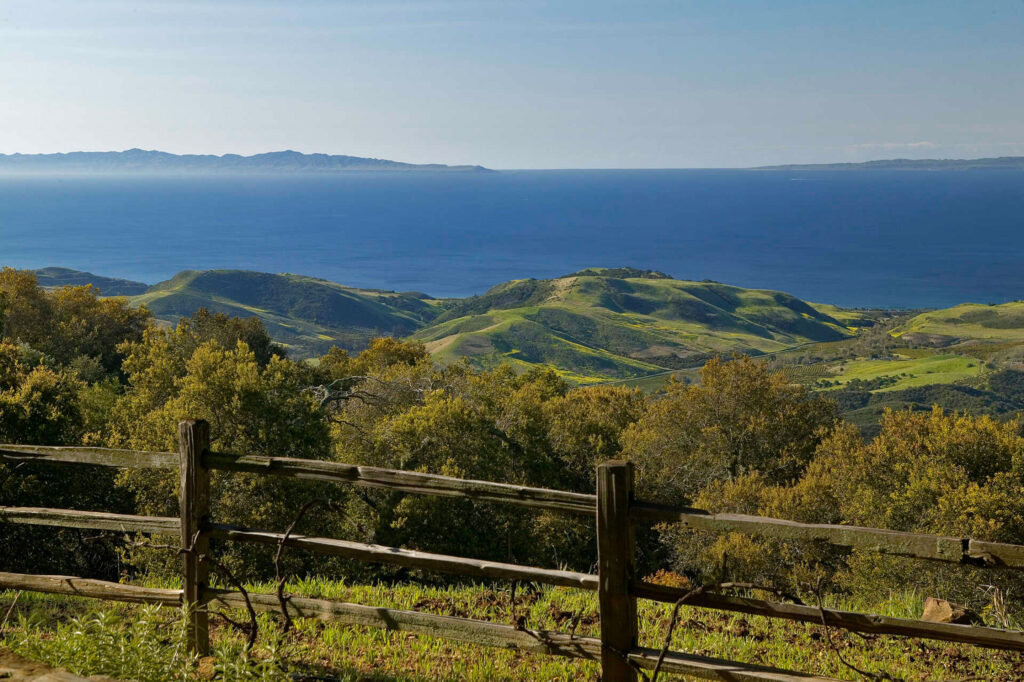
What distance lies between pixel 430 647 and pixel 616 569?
6.74 ft

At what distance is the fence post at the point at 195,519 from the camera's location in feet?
16.9

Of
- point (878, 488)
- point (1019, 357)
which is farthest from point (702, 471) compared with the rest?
point (1019, 357)

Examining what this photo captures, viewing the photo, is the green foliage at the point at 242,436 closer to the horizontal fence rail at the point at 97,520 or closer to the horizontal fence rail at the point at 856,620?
the horizontal fence rail at the point at 97,520

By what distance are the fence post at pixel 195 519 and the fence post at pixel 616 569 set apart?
2.59 metres

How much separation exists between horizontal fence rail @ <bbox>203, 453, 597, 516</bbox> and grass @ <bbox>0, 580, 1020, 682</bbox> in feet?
2.44

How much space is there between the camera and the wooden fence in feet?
13.3

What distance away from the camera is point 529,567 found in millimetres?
4516

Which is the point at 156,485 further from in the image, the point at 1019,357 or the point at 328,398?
the point at 1019,357

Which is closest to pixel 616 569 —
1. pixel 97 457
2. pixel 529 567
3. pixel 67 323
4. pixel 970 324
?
pixel 529 567

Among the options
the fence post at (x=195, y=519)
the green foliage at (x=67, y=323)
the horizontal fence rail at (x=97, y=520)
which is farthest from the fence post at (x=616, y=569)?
the green foliage at (x=67, y=323)

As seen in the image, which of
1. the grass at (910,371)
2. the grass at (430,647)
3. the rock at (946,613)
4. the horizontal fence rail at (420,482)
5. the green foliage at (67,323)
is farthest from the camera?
the grass at (910,371)

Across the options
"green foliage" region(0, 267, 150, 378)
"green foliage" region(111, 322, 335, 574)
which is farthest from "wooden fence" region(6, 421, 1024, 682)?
"green foliage" region(0, 267, 150, 378)

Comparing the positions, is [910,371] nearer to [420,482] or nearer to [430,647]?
[430,647]

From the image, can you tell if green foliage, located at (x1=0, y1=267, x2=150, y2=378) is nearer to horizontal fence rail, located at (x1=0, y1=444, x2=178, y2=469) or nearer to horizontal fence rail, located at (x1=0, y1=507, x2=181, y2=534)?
horizontal fence rail, located at (x1=0, y1=507, x2=181, y2=534)
